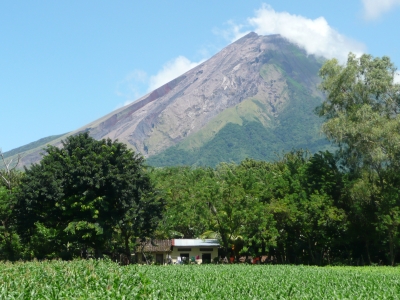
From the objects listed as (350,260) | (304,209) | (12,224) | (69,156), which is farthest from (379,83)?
(12,224)

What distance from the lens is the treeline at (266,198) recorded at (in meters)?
37.4

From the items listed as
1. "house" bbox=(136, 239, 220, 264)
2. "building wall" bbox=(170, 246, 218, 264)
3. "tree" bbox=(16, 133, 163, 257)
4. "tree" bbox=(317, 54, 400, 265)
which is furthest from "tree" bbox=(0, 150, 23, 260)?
"tree" bbox=(317, 54, 400, 265)

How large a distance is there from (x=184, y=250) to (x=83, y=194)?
21.2 metres

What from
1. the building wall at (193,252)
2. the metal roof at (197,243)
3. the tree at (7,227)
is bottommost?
the building wall at (193,252)

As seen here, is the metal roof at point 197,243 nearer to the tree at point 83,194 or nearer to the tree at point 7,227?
the tree at point 83,194

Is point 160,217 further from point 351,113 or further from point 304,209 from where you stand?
point 351,113

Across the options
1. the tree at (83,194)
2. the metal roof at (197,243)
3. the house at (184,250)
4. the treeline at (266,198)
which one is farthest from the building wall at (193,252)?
the tree at (83,194)

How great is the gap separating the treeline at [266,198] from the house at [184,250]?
11.9 ft

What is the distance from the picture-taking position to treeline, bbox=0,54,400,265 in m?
37.4

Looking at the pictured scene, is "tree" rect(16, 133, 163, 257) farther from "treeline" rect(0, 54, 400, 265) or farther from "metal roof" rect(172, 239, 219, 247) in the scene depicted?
"metal roof" rect(172, 239, 219, 247)

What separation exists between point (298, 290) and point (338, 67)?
30037 millimetres

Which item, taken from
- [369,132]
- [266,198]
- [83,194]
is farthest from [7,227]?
[369,132]

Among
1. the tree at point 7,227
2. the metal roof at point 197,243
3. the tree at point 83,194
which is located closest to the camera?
the tree at point 83,194

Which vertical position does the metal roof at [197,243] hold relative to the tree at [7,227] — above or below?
below
